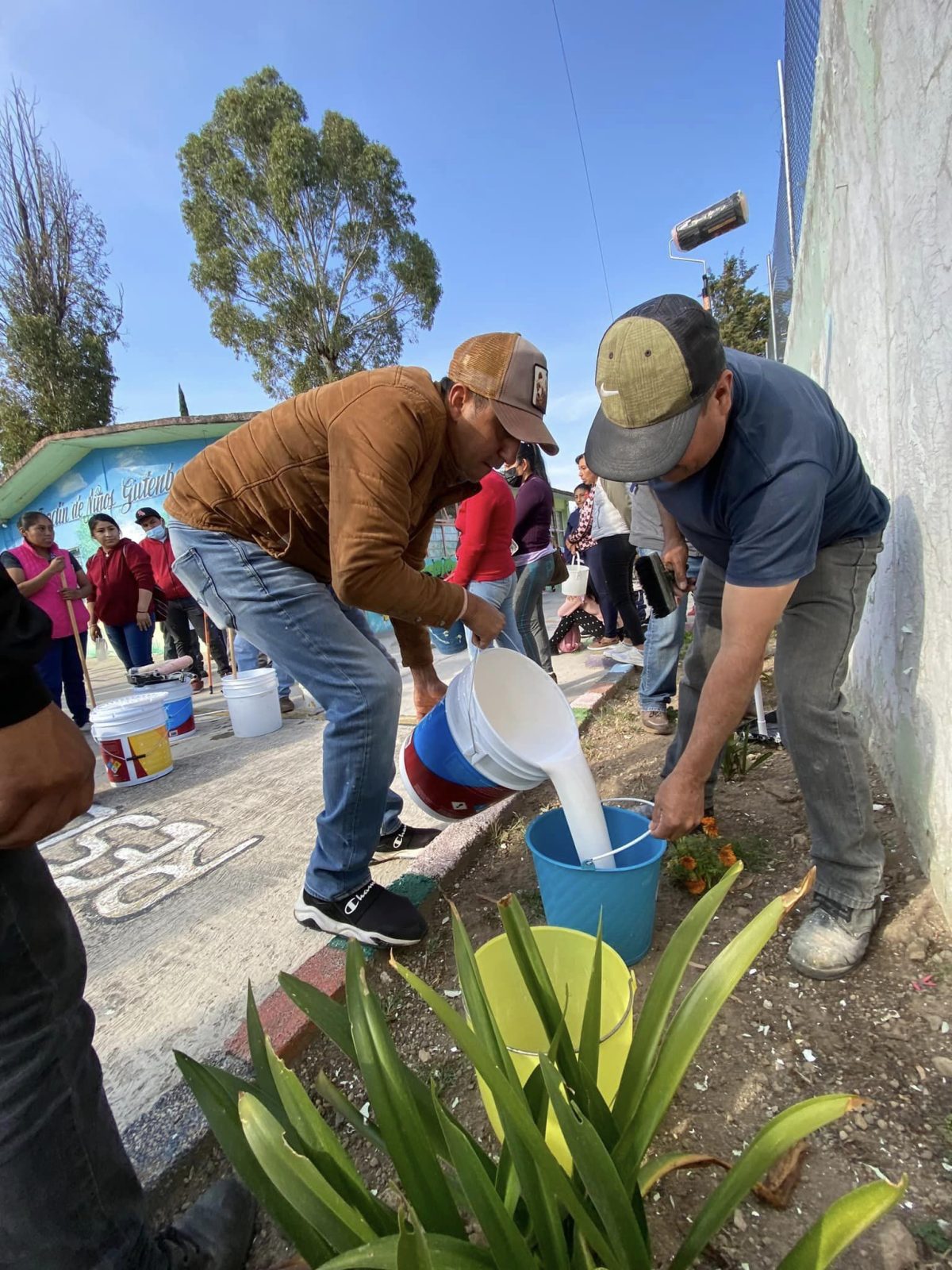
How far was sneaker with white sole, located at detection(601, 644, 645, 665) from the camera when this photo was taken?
5681mm

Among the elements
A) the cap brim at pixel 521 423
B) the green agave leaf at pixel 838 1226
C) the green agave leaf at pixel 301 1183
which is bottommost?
the green agave leaf at pixel 838 1226

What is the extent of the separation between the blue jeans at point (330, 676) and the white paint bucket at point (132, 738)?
2299 millimetres

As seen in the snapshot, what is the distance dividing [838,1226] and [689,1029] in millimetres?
267

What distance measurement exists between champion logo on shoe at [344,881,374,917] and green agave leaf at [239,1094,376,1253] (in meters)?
1.10

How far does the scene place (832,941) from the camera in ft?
5.63

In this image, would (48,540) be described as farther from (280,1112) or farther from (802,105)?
(802,105)

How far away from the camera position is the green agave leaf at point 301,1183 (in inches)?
31.3

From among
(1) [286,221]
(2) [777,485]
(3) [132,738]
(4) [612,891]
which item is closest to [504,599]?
(3) [132,738]

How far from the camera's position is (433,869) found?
233 centimetres

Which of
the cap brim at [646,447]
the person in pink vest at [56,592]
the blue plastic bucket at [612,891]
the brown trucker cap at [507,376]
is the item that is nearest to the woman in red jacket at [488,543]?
the brown trucker cap at [507,376]

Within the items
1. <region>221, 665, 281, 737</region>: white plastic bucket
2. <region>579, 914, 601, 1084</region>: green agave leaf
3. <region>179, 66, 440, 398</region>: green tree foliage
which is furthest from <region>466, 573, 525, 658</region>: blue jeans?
<region>179, 66, 440, 398</region>: green tree foliage

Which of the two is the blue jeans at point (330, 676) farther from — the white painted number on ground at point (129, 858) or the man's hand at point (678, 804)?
the white painted number on ground at point (129, 858)

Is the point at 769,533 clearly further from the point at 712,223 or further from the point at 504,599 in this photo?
the point at 712,223

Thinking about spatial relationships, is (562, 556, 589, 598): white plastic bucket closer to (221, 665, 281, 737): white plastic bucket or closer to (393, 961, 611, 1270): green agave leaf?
(221, 665, 281, 737): white plastic bucket
